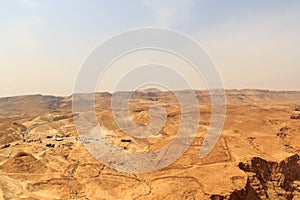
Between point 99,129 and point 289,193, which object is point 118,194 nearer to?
point 289,193

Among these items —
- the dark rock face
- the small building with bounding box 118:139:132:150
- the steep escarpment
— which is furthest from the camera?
the small building with bounding box 118:139:132:150

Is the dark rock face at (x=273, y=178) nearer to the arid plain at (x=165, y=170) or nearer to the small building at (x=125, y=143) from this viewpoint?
the arid plain at (x=165, y=170)

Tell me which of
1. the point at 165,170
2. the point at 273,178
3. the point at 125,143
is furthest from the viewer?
the point at 125,143

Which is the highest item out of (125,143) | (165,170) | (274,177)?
(125,143)

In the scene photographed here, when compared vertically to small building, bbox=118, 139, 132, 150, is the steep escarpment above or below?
below

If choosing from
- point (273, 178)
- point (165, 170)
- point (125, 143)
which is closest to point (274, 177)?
point (273, 178)

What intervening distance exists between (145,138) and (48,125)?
30.8 metres

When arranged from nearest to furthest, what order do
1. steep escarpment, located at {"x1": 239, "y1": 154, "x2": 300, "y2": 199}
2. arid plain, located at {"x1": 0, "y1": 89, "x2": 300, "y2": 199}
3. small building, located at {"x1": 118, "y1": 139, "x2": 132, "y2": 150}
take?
arid plain, located at {"x1": 0, "y1": 89, "x2": 300, "y2": 199}, steep escarpment, located at {"x1": 239, "y1": 154, "x2": 300, "y2": 199}, small building, located at {"x1": 118, "y1": 139, "x2": 132, "y2": 150}

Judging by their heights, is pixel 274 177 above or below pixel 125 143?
below

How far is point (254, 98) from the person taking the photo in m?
179

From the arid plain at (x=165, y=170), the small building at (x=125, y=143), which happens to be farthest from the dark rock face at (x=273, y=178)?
the small building at (x=125, y=143)

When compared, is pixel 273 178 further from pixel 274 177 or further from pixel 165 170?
pixel 165 170

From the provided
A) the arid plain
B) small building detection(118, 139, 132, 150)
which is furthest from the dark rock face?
small building detection(118, 139, 132, 150)

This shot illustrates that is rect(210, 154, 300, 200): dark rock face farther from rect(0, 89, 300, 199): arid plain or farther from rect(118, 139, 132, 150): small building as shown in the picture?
rect(118, 139, 132, 150): small building
